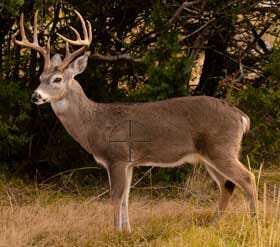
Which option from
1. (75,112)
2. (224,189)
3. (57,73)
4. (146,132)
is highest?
(57,73)

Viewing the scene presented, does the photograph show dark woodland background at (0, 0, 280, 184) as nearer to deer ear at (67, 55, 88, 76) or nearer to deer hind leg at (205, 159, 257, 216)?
deer ear at (67, 55, 88, 76)

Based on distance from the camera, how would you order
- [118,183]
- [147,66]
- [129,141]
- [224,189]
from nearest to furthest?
[118,183], [129,141], [224,189], [147,66]

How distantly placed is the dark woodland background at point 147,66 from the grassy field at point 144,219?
1.73 ft

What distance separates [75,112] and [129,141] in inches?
27.5

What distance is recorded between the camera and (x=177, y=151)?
23.8 feet

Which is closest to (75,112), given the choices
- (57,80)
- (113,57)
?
(57,80)

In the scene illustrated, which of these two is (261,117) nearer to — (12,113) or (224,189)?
(224,189)

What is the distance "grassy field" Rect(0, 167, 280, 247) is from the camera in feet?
20.1

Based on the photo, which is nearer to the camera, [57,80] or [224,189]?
[57,80]

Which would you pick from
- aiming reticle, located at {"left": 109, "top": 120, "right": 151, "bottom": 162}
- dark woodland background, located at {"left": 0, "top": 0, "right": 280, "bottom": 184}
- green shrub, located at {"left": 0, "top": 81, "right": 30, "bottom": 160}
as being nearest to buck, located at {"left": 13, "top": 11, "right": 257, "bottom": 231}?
aiming reticle, located at {"left": 109, "top": 120, "right": 151, "bottom": 162}

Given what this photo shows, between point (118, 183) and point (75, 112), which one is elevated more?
point (75, 112)

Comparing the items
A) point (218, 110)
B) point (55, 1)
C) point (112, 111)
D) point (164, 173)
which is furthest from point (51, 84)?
point (164, 173)

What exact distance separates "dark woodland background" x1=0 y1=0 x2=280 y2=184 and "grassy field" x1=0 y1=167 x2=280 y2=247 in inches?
20.8

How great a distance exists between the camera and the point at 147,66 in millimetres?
8797
